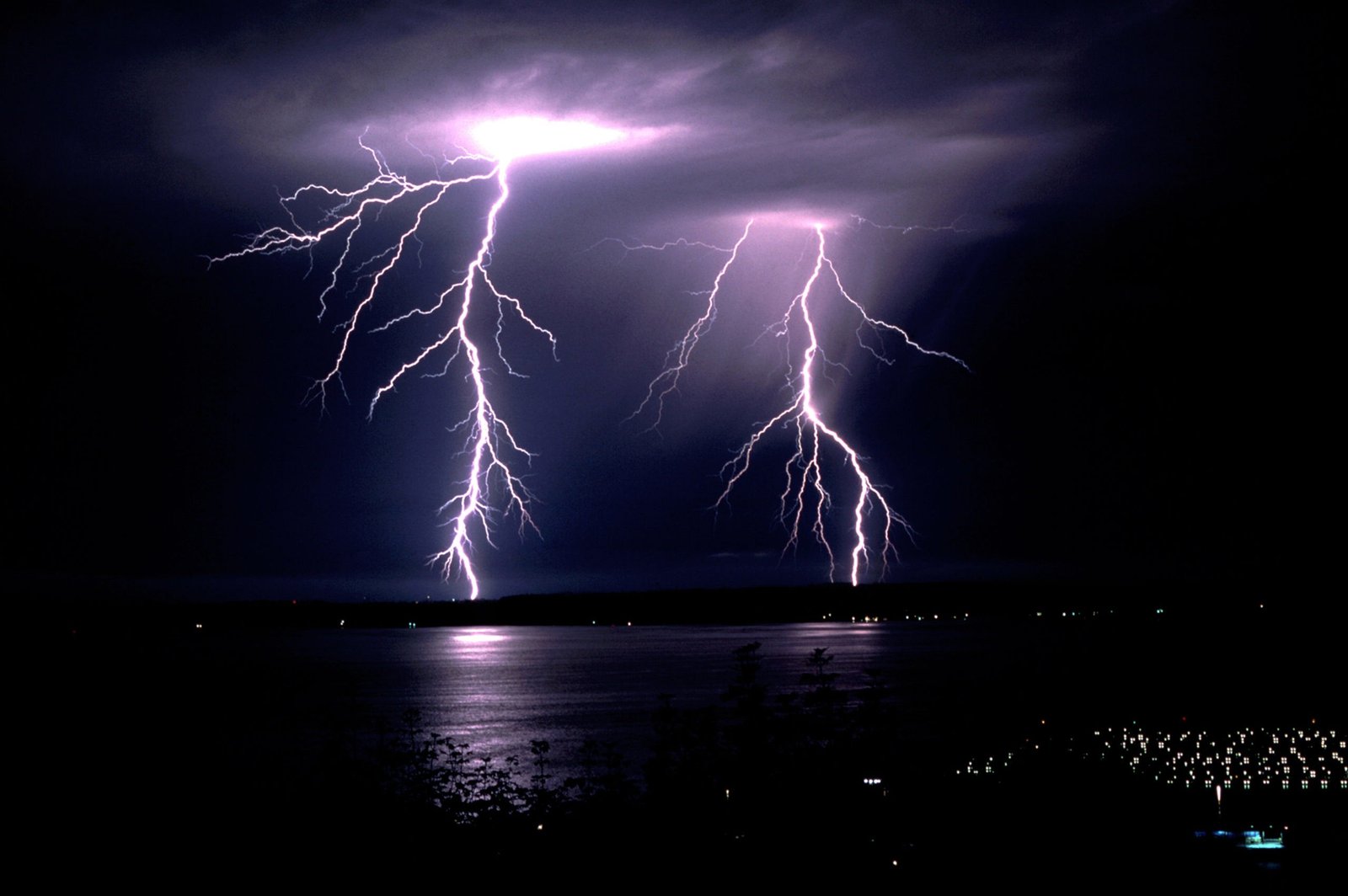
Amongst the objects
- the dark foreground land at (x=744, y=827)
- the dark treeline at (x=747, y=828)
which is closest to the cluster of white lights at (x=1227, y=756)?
the dark foreground land at (x=744, y=827)

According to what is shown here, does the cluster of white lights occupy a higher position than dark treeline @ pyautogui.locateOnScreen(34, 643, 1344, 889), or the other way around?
dark treeline @ pyautogui.locateOnScreen(34, 643, 1344, 889)

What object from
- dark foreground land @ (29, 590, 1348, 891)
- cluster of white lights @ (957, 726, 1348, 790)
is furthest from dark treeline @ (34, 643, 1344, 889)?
cluster of white lights @ (957, 726, 1348, 790)

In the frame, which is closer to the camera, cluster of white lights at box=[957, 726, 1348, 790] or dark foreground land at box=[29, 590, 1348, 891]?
dark foreground land at box=[29, 590, 1348, 891]

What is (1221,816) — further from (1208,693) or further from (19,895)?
(1208,693)

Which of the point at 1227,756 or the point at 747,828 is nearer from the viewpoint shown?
the point at 747,828

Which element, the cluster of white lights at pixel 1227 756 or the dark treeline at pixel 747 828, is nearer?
the dark treeline at pixel 747 828

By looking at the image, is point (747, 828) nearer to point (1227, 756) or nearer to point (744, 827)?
point (744, 827)

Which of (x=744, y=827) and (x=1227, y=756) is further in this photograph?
(x=1227, y=756)

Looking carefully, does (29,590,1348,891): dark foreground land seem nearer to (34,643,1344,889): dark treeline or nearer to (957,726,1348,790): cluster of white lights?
(34,643,1344,889): dark treeline

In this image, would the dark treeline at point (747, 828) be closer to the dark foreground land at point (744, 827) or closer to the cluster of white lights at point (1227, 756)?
the dark foreground land at point (744, 827)

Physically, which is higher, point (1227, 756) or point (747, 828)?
point (747, 828)

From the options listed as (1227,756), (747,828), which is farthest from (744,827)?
(1227,756)
